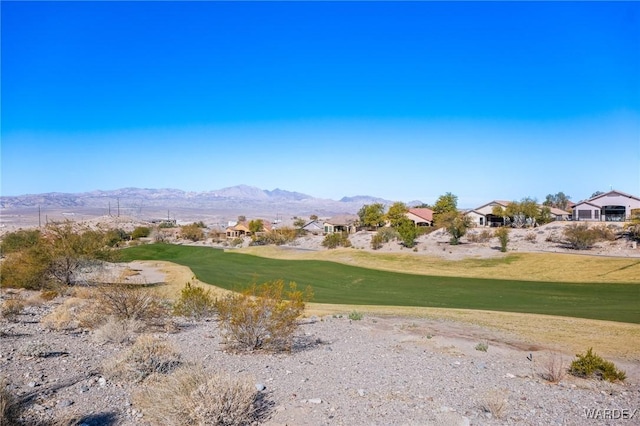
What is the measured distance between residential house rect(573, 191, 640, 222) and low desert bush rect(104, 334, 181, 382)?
91588mm

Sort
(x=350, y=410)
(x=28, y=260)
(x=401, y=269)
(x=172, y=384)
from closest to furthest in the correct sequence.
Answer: (x=172, y=384)
(x=350, y=410)
(x=28, y=260)
(x=401, y=269)

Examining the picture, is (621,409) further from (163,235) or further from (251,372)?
(163,235)

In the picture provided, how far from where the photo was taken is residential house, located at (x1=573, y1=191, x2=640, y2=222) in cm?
8500

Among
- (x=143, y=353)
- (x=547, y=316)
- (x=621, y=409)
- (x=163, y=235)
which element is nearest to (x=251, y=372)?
(x=143, y=353)

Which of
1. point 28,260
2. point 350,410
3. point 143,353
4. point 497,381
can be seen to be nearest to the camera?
point 350,410

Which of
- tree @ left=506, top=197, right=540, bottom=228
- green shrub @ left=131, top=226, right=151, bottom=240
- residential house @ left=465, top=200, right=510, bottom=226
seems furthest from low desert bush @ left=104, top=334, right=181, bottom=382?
green shrub @ left=131, top=226, right=151, bottom=240

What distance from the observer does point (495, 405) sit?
322 inches

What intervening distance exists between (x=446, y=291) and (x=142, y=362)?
97.1 ft

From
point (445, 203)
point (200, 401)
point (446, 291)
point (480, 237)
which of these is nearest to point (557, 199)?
point (445, 203)

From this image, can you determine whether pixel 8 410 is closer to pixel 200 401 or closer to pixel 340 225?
pixel 200 401

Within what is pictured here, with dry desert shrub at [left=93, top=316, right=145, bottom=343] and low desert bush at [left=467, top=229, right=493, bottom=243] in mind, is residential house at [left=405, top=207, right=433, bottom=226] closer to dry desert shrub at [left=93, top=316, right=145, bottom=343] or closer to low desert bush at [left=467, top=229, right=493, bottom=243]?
low desert bush at [left=467, top=229, right=493, bottom=243]

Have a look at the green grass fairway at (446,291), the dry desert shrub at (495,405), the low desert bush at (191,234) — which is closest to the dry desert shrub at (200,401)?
the dry desert shrub at (495,405)

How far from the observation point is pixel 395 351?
43.3 feet

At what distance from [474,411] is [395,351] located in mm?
5011
